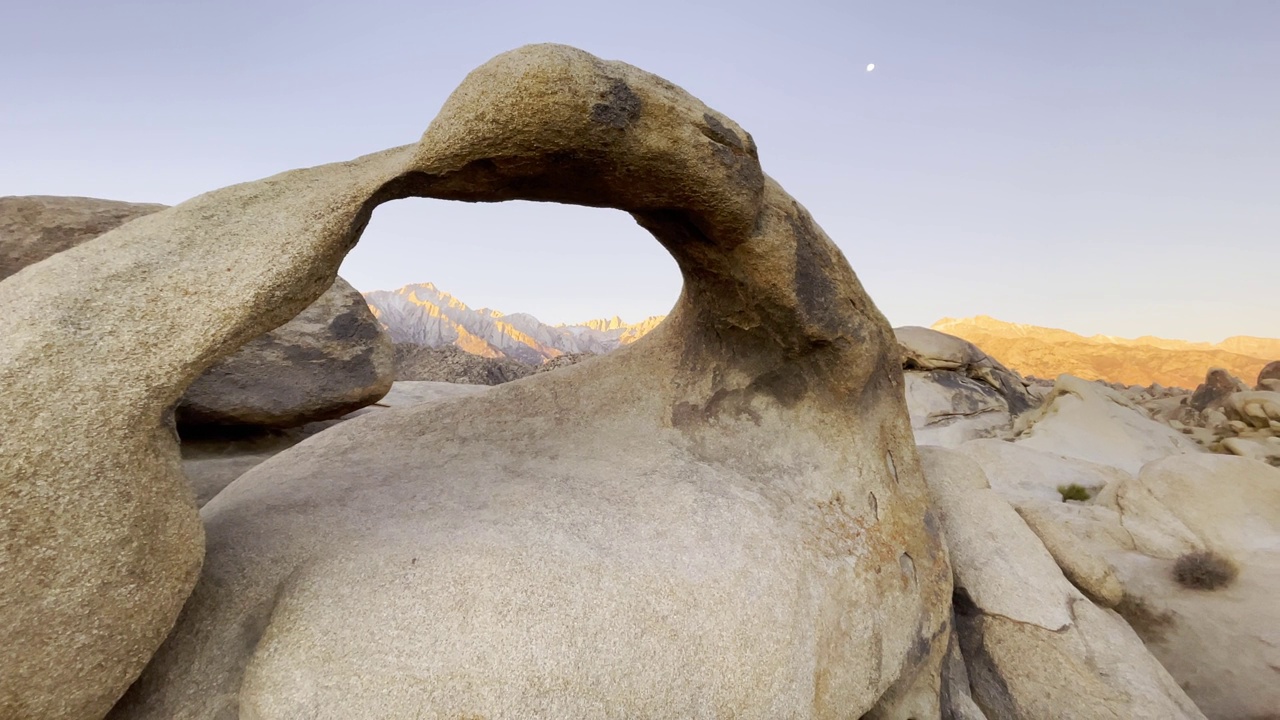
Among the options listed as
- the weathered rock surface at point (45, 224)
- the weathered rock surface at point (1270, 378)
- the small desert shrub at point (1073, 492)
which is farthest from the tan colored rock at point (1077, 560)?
the weathered rock surface at point (1270, 378)

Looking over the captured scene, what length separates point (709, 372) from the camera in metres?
4.16

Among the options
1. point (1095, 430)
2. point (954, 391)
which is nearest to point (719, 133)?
point (1095, 430)

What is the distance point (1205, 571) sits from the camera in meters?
5.69

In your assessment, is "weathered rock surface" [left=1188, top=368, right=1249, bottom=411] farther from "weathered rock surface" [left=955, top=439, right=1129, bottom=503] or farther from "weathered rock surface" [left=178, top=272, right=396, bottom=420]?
"weathered rock surface" [left=178, top=272, right=396, bottom=420]

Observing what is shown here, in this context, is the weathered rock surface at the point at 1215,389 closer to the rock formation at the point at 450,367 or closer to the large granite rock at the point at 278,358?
the rock formation at the point at 450,367

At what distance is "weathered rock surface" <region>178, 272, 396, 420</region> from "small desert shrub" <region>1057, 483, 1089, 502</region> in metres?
8.68

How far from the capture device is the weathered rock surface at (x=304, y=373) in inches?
191

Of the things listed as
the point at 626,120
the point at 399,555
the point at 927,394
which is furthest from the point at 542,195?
the point at 927,394

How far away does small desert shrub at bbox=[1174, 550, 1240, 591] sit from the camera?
566cm

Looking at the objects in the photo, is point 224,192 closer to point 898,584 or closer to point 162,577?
point 162,577

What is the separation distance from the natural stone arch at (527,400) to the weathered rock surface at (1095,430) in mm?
9942

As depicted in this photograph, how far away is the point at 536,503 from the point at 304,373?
118 inches

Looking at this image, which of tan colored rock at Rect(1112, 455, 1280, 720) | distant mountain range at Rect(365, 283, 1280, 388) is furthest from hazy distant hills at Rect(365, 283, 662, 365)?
tan colored rock at Rect(1112, 455, 1280, 720)

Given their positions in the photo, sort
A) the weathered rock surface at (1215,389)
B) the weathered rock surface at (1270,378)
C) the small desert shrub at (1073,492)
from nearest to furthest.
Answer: the small desert shrub at (1073,492), the weathered rock surface at (1215,389), the weathered rock surface at (1270,378)
